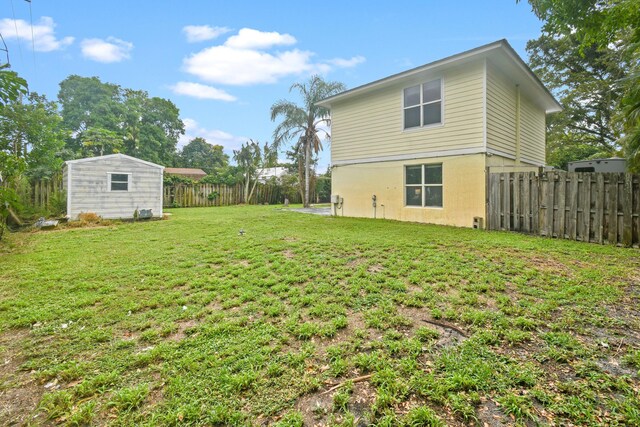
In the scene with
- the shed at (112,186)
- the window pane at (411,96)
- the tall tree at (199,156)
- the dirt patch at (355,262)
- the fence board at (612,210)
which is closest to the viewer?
the dirt patch at (355,262)

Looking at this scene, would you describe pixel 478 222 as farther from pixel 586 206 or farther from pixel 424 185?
pixel 586 206

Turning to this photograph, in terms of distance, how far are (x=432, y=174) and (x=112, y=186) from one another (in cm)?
1235

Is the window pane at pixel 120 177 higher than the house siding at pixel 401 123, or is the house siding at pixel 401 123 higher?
the house siding at pixel 401 123

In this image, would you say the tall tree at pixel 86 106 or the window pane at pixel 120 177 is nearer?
the window pane at pixel 120 177

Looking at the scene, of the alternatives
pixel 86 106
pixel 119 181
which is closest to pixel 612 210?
pixel 119 181

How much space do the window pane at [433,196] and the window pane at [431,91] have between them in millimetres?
2914

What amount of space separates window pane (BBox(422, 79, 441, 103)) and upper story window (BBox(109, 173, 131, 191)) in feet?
39.2

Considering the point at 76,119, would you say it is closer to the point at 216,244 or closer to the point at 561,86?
the point at 216,244

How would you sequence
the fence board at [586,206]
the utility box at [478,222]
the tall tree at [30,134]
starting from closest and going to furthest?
the fence board at [586,206] < the utility box at [478,222] < the tall tree at [30,134]

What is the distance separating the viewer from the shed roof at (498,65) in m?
7.88

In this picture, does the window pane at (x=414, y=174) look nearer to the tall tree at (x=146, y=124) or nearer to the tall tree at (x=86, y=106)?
the tall tree at (x=146, y=124)

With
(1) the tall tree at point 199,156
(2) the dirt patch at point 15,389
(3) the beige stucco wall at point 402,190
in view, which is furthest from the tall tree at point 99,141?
(2) the dirt patch at point 15,389

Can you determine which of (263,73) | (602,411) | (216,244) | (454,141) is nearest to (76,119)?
(263,73)

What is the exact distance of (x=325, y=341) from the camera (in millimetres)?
2492
